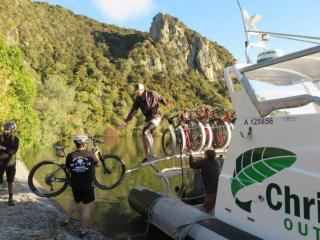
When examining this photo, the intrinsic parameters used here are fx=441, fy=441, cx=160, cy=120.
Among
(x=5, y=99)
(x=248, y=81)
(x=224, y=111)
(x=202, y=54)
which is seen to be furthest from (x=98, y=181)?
(x=202, y=54)

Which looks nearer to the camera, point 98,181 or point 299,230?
point 299,230

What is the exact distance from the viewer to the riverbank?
31.4 feet

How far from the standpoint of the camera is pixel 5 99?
2831 centimetres

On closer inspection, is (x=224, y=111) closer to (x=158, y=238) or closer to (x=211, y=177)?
(x=211, y=177)

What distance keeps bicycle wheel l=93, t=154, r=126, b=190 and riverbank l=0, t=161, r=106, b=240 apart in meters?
1.38

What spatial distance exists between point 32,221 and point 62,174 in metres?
1.45

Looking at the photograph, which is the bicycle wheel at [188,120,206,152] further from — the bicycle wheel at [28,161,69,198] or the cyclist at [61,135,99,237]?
the bicycle wheel at [28,161,69,198]

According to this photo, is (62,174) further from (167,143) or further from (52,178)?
(167,143)

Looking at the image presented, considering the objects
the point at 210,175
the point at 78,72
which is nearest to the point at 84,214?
the point at 210,175

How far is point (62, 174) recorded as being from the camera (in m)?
11.4

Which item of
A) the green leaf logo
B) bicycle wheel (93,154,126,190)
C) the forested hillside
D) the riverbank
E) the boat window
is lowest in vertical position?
the riverbank

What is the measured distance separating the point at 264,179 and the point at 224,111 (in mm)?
5789

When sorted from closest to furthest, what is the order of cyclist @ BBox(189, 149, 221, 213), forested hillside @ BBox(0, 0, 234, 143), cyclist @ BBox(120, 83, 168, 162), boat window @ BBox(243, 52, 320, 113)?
boat window @ BBox(243, 52, 320, 113) < cyclist @ BBox(189, 149, 221, 213) < cyclist @ BBox(120, 83, 168, 162) < forested hillside @ BBox(0, 0, 234, 143)

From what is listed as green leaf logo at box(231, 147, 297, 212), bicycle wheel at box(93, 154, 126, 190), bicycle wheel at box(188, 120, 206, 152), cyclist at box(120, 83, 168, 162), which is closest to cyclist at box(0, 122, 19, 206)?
bicycle wheel at box(93, 154, 126, 190)
